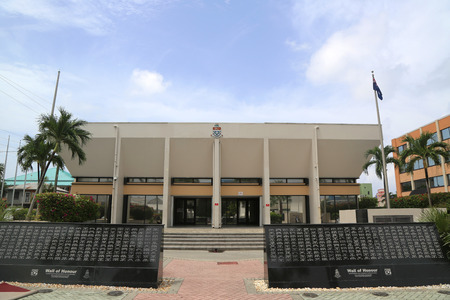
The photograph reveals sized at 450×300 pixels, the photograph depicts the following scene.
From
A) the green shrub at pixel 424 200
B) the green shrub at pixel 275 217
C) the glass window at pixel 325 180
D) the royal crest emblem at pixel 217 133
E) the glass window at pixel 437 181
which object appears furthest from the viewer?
the glass window at pixel 437 181

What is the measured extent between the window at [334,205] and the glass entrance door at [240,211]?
551 cm

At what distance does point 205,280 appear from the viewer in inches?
302

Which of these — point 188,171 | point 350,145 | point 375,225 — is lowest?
point 375,225

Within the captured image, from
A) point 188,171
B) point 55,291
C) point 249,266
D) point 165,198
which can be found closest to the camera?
point 55,291

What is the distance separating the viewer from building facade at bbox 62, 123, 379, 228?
22.4m

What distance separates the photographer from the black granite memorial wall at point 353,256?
21.5 ft

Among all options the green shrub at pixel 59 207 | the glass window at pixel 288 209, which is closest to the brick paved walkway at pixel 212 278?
the green shrub at pixel 59 207

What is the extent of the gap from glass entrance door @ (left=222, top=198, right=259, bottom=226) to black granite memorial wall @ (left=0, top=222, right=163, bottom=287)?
59.8 ft

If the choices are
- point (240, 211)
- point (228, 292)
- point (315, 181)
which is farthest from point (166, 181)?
point (228, 292)

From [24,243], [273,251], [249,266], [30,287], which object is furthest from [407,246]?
[24,243]

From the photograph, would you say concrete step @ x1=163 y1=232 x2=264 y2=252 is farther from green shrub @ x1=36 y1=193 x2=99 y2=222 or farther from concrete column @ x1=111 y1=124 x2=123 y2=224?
concrete column @ x1=111 y1=124 x2=123 y2=224

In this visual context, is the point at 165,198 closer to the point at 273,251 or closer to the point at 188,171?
the point at 188,171

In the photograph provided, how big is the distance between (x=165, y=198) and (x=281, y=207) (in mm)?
9346

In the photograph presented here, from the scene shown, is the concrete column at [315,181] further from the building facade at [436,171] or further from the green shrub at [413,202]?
the building facade at [436,171]
